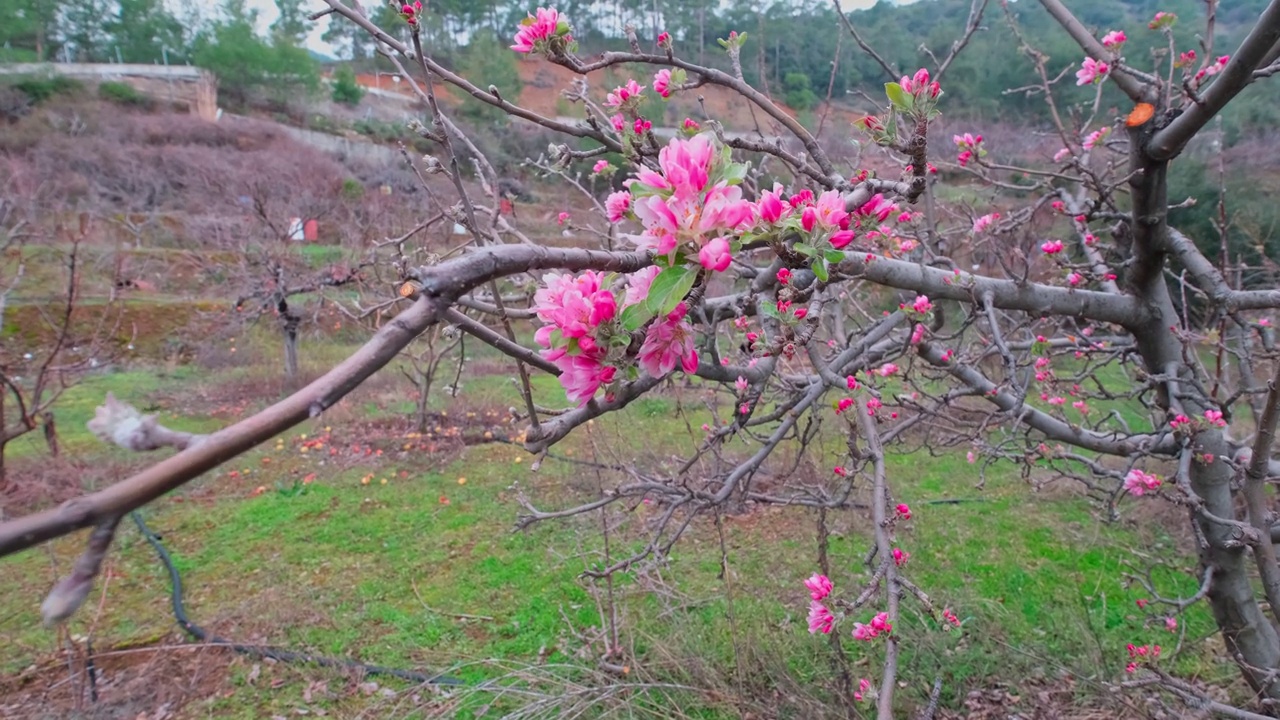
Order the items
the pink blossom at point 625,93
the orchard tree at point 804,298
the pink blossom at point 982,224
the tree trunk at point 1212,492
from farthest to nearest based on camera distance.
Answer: the pink blossom at point 982,224, the tree trunk at point 1212,492, the pink blossom at point 625,93, the orchard tree at point 804,298

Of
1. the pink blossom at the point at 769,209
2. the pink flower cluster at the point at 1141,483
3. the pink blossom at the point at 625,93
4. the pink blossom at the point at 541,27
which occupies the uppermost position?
the pink blossom at the point at 541,27

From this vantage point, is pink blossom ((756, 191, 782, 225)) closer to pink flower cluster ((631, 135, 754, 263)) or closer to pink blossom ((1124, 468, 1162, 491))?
pink flower cluster ((631, 135, 754, 263))

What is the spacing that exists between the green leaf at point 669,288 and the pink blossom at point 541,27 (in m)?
0.99

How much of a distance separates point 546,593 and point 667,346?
11.5ft

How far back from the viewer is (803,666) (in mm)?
3053

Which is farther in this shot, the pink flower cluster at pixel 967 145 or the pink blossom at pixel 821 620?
the pink flower cluster at pixel 967 145

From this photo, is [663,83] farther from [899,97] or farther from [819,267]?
[819,267]

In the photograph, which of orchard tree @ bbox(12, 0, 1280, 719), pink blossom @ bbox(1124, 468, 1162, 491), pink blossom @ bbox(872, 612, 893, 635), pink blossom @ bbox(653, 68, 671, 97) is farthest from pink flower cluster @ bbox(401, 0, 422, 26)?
pink blossom @ bbox(1124, 468, 1162, 491)

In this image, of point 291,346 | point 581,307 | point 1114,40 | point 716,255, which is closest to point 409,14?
point 581,307

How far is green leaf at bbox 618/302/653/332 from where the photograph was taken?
28.0 inches

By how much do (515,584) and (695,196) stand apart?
379cm

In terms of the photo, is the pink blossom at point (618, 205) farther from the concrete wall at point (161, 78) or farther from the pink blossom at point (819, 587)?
the concrete wall at point (161, 78)

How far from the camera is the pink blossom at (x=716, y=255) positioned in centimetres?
65

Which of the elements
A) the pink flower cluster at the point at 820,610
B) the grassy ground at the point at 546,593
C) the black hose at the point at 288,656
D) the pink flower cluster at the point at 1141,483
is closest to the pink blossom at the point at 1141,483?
the pink flower cluster at the point at 1141,483
